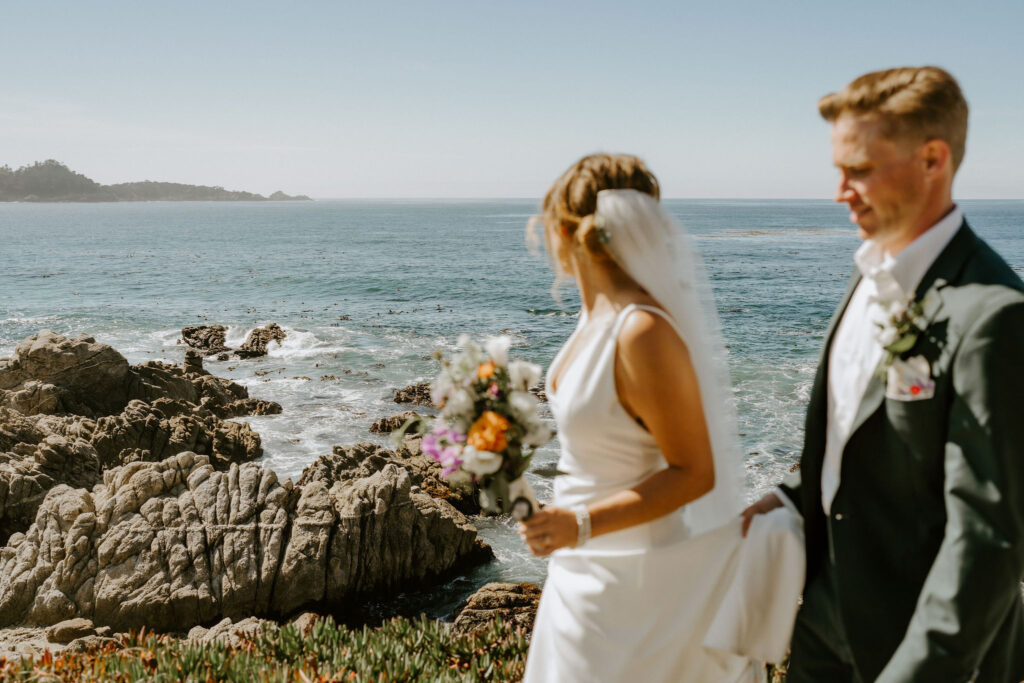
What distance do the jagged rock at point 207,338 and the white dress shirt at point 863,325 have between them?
3218 centimetres

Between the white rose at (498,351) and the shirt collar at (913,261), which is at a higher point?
the shirt collar at (913,261)

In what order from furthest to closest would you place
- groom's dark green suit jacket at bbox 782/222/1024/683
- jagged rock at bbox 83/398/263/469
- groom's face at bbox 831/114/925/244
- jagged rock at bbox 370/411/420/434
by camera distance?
jagged rock at bbox 370/411/420/434 → jagged rock at bbox 83/398/263/469 → groom's face at bbox 831/114/925/244 → groom's dark green suit jacket at bbox 782/222/1024/683

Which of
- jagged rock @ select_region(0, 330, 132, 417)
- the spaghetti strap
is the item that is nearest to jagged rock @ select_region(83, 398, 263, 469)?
jagged rock @ select_region(0, 330, 132, 417)

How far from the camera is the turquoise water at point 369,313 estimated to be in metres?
21.9

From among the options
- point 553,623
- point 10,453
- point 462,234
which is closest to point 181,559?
point 10,453

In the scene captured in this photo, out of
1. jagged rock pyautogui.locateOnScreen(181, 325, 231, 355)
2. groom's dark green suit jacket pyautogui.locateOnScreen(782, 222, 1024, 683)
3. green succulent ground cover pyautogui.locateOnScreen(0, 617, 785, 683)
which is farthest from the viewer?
jagged rock pyautogui.locateOnScreen(181, 325, 231, 355)

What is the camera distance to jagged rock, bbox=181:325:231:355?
107ft

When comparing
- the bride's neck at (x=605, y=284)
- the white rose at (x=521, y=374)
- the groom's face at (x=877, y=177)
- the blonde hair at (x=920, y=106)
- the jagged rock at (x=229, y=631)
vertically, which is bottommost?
the jagged rock at (x=229, y=631)

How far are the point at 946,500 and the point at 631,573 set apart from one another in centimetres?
127

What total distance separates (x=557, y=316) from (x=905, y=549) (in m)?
39.5

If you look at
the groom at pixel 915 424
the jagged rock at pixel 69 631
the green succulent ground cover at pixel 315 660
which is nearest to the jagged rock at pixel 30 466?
the jagged rock at pixel 69 631

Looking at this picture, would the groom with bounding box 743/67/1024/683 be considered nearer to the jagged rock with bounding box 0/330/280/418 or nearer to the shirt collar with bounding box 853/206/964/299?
the shirt collar with bounding box 853/206/964/299

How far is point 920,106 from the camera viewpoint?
2193mm

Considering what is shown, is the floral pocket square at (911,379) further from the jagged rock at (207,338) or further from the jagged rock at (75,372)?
the jagged rock at (207,338)
